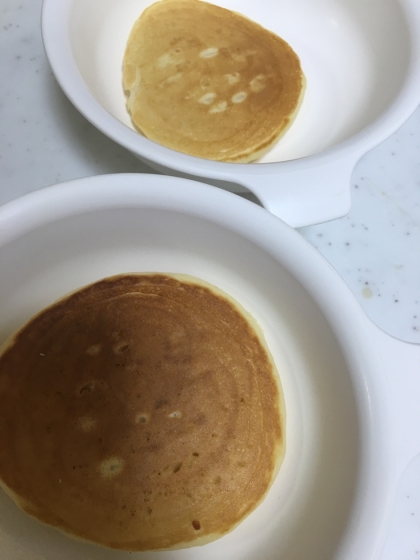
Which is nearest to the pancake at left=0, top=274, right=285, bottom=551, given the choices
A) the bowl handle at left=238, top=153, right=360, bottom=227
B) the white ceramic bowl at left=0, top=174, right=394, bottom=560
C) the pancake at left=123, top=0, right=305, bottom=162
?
the white ceramic bowl at left=0, top=174, right=394, bottom=560

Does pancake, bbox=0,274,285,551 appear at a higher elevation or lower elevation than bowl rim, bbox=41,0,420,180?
lower

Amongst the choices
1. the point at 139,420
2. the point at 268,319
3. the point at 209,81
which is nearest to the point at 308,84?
the point at 209,81

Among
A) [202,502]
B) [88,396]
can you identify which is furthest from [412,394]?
[88,396]

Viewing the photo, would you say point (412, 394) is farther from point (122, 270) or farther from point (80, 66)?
point (80, 66)

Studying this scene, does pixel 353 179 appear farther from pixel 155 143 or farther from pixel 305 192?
pixel 155 143

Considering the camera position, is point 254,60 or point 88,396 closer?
point 88,396

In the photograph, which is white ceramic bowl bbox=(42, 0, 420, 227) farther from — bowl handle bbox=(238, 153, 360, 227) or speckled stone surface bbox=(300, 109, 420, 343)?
speckled stone surface bbox=(300, 109, 420, 343)
